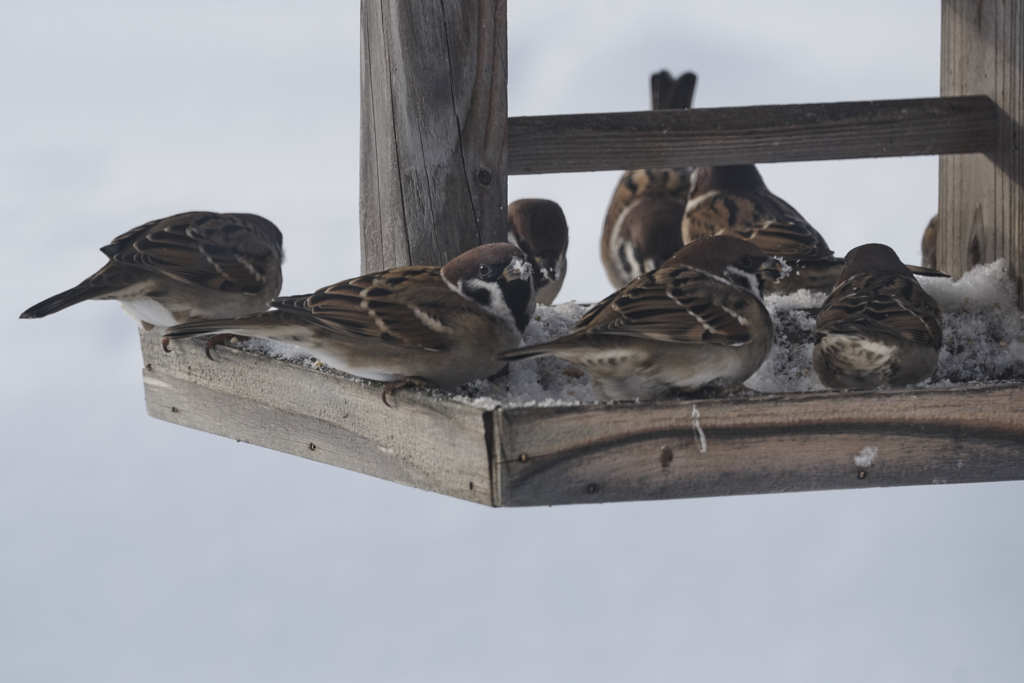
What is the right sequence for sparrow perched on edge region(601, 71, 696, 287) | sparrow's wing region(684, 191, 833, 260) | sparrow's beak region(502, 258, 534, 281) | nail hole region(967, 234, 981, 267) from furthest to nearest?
sparrow perched on edge region(601, 71, 696, 287) < sparrow's wing region(684, 191, 833, 260) < nail hole region(967, 234, 981, 267) < sparrow's beak region(502, 258, 534, 281)

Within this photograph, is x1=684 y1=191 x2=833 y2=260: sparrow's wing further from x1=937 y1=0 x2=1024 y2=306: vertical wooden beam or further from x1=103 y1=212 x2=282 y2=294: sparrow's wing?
x1=103 y1=212 x2=282 y2=294: sparrow's wing

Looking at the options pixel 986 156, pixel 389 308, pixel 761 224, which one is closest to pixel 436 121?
pixel 389 308

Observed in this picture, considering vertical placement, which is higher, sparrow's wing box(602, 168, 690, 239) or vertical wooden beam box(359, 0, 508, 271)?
vertical wooden beam box(359, 0, 508, 271)

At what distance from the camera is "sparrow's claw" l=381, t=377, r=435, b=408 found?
2470 mm

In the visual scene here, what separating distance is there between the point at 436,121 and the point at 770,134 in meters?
0.85

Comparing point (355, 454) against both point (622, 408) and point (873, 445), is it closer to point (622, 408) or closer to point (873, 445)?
point (622, 408)

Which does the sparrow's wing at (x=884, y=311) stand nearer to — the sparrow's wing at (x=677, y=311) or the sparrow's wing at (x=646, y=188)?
the sparrow's wing at (x=677, y=311)

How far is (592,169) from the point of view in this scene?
10.5 ft

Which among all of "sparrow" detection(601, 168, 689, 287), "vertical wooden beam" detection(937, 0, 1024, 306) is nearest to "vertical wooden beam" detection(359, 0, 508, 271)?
"vertical wooden beam" detection(937, 0, 1024, 306)

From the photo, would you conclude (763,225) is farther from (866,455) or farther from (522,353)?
(522,353)

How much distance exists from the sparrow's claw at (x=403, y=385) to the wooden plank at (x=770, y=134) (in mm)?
828

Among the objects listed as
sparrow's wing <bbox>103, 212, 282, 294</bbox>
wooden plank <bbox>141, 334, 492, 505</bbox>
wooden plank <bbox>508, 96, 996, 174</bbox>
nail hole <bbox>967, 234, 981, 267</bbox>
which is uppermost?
wooden plank <bbox>508, 96, 996, 174</bbox>

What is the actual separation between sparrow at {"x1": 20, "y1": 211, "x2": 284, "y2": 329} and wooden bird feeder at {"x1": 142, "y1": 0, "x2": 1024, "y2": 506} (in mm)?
104

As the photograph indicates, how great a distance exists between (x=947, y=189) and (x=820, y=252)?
395 mm
